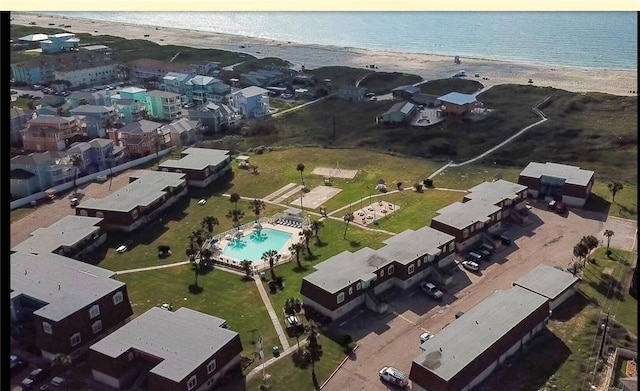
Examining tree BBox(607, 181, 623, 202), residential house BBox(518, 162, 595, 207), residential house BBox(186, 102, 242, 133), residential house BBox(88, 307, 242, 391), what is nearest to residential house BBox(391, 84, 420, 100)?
residential house BBox(186, 102, 242, 133)

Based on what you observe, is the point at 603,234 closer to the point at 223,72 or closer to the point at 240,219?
the point at 240,219

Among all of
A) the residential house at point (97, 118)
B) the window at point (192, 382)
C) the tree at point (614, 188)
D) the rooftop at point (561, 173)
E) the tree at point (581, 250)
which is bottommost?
the window at point (192, 382)

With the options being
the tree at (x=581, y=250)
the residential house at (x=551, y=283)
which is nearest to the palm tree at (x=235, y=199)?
the residential house at (x=551, y=283)

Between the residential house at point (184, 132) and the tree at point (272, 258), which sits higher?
the residential house at point (184, 132)

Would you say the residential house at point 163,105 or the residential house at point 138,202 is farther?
the residential house at point 163,105

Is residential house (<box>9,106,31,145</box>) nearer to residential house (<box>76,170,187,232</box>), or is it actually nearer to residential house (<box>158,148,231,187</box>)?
residential house (<box>158,148,231,187</box>)

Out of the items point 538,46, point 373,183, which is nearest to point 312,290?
point 373,183

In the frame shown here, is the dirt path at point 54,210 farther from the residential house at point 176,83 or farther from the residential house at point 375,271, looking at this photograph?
the residential house at point 176,83
